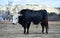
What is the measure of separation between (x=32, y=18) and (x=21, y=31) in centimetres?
17

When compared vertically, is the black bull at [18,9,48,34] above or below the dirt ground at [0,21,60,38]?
above

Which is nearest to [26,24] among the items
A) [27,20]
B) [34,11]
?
[27,20]

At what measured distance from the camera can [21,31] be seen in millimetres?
1387

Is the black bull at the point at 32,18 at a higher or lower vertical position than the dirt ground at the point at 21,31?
higher

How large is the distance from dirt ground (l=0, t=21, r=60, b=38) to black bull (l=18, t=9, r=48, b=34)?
44 millimetres

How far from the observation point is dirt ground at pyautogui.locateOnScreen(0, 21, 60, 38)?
4.45ft

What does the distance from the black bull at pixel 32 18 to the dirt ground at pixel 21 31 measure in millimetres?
44

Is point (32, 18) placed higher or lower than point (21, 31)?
higher

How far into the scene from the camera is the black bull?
1399 millimetres

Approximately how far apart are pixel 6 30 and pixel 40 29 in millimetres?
322

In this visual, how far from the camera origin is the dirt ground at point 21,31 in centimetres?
136

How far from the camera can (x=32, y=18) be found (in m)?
1.42

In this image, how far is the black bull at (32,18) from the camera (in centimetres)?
140

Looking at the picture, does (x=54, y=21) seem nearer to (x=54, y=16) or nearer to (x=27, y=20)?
(x=54, y=16)
